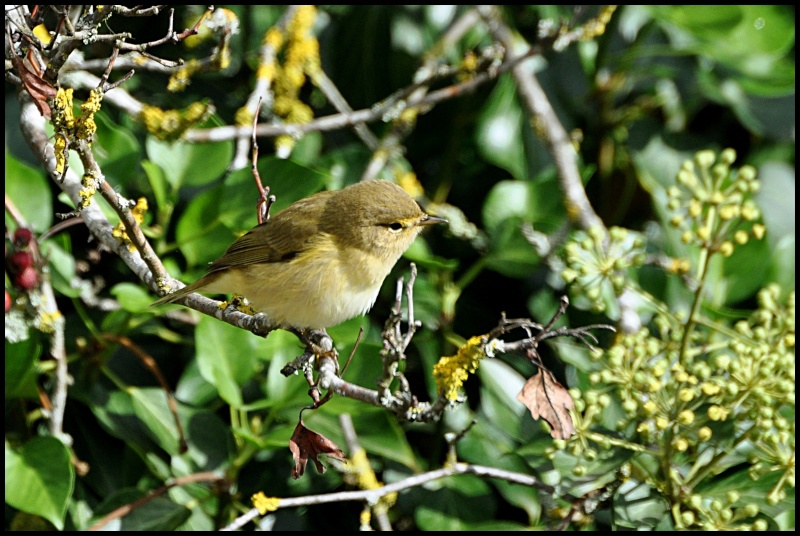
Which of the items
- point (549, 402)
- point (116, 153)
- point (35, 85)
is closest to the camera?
point (35, 85)

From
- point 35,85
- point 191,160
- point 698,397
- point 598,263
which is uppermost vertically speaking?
point 35,85

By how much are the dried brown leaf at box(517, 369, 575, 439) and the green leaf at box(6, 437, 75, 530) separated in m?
A: 1.44

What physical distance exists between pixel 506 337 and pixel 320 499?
139cm

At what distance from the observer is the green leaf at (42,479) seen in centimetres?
260

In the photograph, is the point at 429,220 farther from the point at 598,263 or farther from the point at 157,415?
the point at 157,415

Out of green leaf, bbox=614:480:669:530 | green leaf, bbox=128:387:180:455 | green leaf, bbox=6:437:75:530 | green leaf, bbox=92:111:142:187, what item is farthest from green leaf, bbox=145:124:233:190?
green leaf, bbox=614:480:669:530

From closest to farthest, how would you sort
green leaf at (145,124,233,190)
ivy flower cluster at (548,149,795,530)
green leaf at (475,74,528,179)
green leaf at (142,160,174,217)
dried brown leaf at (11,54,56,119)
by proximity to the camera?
1. dried brown leaf at (11,54,56,119)
2. ivy flower cluster at (548,149,795,530)
3. green leaf at (142,160,174,217)
4. green leaf at (145,124,233,190)
5. green leaf at (475,74,528,179)

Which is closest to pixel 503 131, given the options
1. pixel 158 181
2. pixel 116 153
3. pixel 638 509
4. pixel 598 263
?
pixel 598 263

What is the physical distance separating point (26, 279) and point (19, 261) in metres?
0.06

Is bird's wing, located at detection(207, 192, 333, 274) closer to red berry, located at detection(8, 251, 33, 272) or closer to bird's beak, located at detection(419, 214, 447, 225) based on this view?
bird's beak, located at detection(419, 214, 447, 225)

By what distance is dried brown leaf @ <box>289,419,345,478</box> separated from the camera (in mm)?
2000

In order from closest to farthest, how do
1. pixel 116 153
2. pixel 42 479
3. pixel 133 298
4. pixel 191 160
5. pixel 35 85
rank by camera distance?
pixel 35 85
pixel 42 479
pixel 133 298
pixel 116 153
pixel 191 160

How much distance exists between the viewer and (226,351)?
2.88 meters

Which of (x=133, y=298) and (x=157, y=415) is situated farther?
(x=157, y=415)
